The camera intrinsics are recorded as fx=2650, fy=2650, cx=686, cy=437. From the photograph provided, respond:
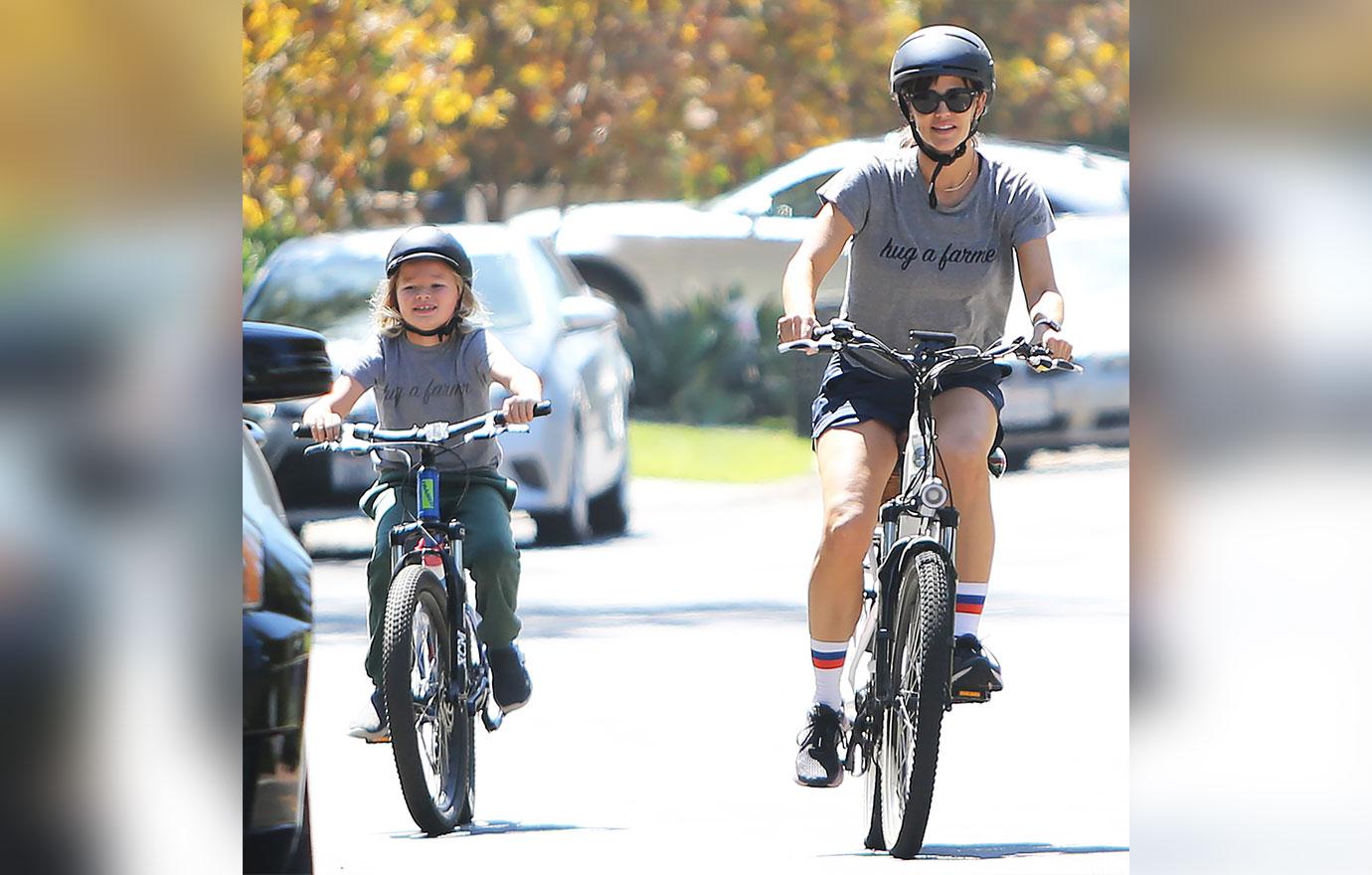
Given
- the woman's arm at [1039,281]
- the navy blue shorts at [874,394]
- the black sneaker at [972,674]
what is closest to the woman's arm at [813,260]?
the navy blue shorts at [874,394]

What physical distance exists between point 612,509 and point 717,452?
7232 millimetres

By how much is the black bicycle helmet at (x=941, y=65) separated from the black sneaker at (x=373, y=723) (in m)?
1.88

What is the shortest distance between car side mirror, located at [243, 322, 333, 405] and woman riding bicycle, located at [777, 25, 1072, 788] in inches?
66.5

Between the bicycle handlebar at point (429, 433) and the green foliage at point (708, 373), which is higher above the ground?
the green foliage at point (708, 373)

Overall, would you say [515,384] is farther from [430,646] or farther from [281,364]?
[281,364]

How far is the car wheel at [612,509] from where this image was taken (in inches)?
576

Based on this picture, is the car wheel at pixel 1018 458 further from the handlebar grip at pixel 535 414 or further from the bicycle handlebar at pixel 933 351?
the bicycle handlebar at pixel 933 351

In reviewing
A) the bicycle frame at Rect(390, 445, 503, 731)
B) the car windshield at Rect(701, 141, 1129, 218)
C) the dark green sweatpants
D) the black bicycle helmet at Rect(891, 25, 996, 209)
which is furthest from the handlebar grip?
the car windshield at Rect(701, 141, 1129, 218)

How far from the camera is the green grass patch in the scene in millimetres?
20250

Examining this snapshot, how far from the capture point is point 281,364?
15.7ft
